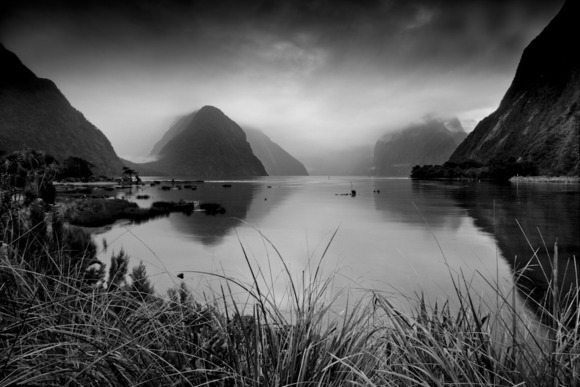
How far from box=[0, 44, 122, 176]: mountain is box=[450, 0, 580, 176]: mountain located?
192491 mm

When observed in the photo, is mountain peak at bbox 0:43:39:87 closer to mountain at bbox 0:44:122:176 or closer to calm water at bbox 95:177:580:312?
mountain at bbox 0:44:122:176

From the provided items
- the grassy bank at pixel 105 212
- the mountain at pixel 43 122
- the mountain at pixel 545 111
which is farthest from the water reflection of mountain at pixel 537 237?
the mountain at pixel 43 122

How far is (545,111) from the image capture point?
408 feet

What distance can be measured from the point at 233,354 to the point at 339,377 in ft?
2.66

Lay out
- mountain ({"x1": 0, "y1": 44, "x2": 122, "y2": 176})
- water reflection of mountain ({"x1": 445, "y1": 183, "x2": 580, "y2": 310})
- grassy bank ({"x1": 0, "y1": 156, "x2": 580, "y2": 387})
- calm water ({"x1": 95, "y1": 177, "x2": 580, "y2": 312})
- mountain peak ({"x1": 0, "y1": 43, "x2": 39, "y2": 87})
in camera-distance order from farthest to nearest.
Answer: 1. mountain peak ({"x1": 0, "y1": 43, "x2": 39, "y2": 87})
2. mountain ({"x1": 0, "y1": 44, "x2": 122, "y2": 176})
3. calm water ({"x1": 95, "y1": 177, "x2": 580, "y2": 312})
4. water reflection of mountain ({"x1": 445, "y1": 183, "x2": 580, "y2": 310})
5. grassy bank ({"x1": 0, "y1": 156, "x2": 580, "y2": 387})

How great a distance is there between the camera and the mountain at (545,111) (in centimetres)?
10662

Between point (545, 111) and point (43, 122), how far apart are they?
225 metres

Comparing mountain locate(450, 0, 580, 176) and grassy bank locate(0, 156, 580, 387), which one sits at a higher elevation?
mountain locate(450, 0, 580, 176)

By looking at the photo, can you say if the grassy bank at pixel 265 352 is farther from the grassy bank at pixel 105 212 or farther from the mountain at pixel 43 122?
the mountain at pixel 43 122

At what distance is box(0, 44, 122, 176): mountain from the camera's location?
149475 mm

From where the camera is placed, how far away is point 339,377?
7.86 feet

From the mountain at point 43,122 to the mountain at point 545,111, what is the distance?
192 m

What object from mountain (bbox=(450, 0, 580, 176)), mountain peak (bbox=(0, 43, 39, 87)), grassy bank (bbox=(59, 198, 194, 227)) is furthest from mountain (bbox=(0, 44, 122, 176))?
mountain (bbox=(450, 0, 580, 176))

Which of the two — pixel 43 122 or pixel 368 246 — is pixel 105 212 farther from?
pixel 43 122
